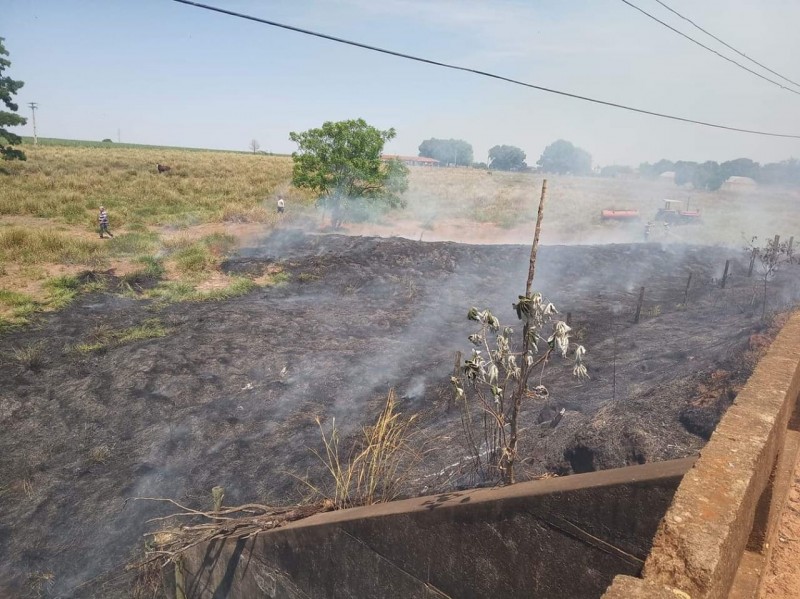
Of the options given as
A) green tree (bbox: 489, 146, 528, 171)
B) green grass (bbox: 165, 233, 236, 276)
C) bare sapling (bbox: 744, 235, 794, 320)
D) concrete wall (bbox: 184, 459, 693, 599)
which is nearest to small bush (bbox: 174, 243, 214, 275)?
green grass (bbox: 165, 233, 236, 276)

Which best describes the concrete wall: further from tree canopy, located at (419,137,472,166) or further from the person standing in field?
tree canopy, located at (419,137,472,166)

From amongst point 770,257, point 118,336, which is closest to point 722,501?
point 118,336

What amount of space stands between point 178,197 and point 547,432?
27.3 metres

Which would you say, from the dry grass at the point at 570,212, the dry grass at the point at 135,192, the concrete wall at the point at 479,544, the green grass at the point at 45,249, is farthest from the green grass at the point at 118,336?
the dry grass at the point at 570,212

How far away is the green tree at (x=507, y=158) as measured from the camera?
310 feet

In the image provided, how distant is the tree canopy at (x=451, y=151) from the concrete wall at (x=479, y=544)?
104m

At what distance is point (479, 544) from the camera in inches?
119

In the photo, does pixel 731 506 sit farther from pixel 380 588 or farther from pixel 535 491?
pixel 380 588

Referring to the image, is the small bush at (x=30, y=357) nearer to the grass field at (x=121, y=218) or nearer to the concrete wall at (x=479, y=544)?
the grass field at (x=121, y=218)

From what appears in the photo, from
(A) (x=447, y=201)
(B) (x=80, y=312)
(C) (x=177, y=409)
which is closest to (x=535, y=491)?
(C) (x=177, y=409)

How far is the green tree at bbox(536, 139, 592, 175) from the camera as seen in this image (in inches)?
3113

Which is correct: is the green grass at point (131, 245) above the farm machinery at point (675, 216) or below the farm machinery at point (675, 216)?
below

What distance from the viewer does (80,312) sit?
42.3 ft

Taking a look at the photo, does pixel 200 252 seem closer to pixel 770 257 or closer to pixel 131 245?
pixel 131 245
